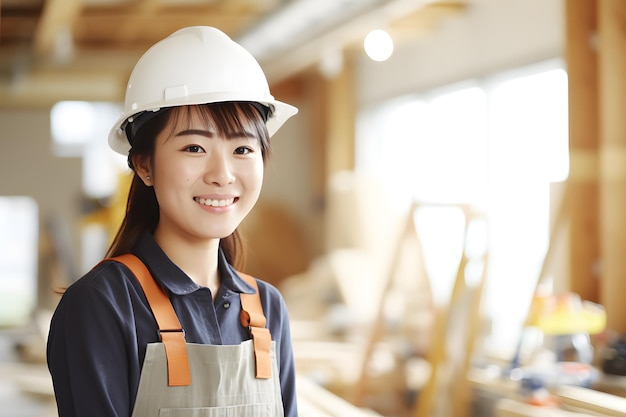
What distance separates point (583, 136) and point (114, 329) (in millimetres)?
4470

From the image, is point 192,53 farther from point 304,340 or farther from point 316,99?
point 316,99

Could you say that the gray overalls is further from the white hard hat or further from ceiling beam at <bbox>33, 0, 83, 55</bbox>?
ceiling beam at <bbox>33, 0, 83, 55</bbox>

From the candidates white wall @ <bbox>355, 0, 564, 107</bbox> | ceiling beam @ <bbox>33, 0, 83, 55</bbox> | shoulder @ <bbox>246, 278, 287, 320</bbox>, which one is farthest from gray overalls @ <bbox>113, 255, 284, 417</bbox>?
ceiling beam @ <bbox>33, 0, 83, 55</bbox>

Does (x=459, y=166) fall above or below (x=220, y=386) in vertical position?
above

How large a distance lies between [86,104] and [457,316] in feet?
26.8

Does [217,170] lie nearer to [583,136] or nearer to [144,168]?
[144,168]

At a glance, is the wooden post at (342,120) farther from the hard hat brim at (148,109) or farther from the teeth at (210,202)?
the teeth at (210,202)

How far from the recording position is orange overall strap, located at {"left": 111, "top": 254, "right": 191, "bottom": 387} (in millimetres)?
1697

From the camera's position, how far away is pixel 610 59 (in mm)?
5348

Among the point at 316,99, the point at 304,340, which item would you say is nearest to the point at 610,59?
the point at 304,340

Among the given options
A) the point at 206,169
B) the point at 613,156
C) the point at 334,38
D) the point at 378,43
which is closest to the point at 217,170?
the point at 206,169

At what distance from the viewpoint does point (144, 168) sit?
1.86 metres

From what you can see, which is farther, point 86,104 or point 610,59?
point 86,104

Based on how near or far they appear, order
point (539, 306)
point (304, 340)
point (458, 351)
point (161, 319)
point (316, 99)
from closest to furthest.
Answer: point (161, 319), point (539, 306), point (458, 351), point (304, 340), point (316, 99)
